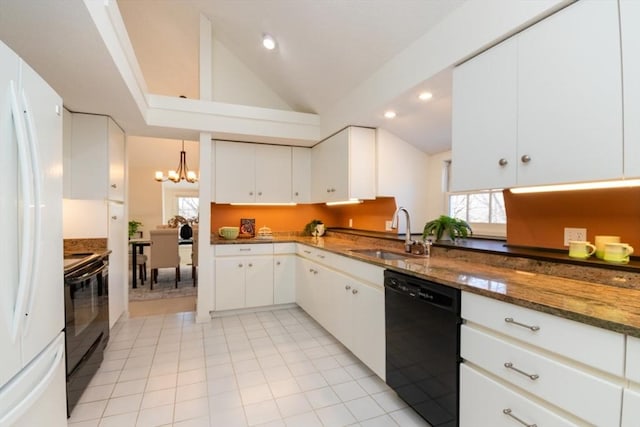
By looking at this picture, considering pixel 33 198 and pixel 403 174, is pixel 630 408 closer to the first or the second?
pixel 33 198

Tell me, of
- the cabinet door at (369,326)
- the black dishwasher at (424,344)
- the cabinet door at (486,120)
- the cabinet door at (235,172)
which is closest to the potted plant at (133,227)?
the cabinet door at (235,172)

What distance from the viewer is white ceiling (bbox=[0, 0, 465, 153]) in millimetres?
1636

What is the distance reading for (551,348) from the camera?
3.61 feet

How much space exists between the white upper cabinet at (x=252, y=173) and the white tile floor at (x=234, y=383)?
1615 millimetres

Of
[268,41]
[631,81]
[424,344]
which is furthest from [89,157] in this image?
[631,81]

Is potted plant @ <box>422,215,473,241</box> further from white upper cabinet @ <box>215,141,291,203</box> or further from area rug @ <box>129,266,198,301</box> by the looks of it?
area rug @ <box>129,266,198,301</box>

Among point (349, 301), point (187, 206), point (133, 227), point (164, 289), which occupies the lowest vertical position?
point (164, 289)

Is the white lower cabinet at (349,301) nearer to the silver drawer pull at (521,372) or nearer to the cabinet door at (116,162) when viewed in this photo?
the silver drawer pull at (521,372)

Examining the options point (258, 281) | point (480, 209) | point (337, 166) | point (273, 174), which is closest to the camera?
point (480, 209)

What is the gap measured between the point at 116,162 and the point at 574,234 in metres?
3.92

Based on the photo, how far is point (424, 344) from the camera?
5.48 ft

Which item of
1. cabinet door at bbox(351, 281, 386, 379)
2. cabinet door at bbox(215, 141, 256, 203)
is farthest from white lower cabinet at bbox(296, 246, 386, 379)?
cabinet door at bbox(215, 141, 256, 203)

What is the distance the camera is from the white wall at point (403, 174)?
3.18 m

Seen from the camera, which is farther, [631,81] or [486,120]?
[486,120]
